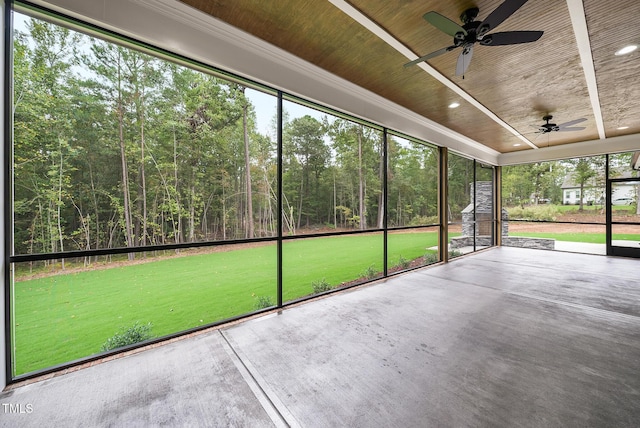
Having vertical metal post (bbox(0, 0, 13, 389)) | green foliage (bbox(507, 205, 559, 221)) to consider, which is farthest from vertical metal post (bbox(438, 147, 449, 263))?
vertical metal post (bbox(0, 0, 13, 389))

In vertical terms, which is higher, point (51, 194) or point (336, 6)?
point (336, 6)

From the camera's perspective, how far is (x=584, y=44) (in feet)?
9.28

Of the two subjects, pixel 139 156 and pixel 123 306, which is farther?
pixel 123 306

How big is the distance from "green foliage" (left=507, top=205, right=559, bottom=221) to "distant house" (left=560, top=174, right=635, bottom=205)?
46 centimetres

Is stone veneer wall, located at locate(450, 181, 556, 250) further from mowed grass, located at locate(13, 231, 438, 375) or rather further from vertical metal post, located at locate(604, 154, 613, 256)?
mowed grass, located at locate(13, 231, 438, 375)

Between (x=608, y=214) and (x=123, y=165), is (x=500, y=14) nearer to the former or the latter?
(x=123, y=165)

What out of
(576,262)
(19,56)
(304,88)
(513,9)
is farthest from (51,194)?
(576,262)

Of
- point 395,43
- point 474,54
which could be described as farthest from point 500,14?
point 474,54

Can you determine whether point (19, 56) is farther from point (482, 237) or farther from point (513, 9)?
point (482, 237)

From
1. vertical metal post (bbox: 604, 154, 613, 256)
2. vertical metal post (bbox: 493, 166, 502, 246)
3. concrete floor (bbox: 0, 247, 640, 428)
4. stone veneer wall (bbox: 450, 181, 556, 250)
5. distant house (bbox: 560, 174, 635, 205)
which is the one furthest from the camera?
vertical metal post (bbox: 493, 166, 502, 246)

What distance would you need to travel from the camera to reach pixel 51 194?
3.05 metres

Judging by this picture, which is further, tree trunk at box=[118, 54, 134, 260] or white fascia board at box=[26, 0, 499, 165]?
tree trunk at box=[118, 54, 134, 260]

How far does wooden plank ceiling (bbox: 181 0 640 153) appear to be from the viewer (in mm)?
2363

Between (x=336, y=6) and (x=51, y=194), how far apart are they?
3930mm
